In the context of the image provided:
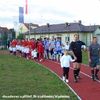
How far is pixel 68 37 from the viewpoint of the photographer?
91.7 metres

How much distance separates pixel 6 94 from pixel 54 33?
82.3 metres

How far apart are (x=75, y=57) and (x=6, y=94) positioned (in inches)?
203

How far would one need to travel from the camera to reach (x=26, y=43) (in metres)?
35.5

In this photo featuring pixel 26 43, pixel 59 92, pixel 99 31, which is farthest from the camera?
pixel 99 31

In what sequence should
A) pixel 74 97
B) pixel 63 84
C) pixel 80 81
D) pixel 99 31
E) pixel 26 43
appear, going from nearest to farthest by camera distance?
pixel 74 97 < pixel 63 84 < pixel 80 81 < pixel 26 43 < pixel 99 31

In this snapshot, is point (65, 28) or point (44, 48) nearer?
point (44, 48)

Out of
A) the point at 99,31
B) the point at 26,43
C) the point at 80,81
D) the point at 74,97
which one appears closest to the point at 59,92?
the point at 74,97

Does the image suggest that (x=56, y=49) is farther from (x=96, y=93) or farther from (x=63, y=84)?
(x=96, y=93)

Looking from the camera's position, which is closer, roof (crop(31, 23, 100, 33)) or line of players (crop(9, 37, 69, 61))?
line of players (crop(9, 37, 69, 61))

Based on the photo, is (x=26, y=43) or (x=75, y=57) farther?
(x=26, y=43)

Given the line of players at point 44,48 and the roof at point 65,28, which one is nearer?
the line of players at point 44,48

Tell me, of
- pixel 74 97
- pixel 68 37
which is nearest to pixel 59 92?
pixel 74 97

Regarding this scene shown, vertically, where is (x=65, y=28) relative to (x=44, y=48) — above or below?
above

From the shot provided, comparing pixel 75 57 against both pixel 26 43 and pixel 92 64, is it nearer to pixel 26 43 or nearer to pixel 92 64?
pixel 92 64
